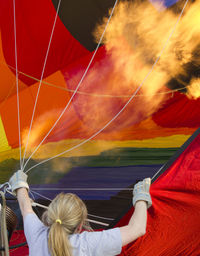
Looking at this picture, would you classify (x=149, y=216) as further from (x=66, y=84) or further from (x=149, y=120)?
(x=66, y=84)

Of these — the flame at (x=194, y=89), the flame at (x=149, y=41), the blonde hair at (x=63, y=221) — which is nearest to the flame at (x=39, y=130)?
the flame at (x=149, y=41)

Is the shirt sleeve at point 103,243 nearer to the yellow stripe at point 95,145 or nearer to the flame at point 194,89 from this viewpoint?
the yellow stripe at point 95,145

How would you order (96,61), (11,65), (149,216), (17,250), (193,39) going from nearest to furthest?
1. (149,216)
2. (17,250)
3. (193,39)
4. (96,61)
5. (11,65)

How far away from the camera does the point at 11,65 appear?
2871 millimetres

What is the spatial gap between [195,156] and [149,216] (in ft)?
1.09

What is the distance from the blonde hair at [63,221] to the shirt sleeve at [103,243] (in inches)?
2.2

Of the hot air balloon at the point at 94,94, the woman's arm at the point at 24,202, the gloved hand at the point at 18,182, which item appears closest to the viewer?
the woman's arm at the point at 24,202

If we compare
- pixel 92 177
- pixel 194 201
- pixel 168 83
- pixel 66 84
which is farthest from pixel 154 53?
pixel 194 201

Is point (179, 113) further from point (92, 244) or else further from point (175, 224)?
point (92, 244)

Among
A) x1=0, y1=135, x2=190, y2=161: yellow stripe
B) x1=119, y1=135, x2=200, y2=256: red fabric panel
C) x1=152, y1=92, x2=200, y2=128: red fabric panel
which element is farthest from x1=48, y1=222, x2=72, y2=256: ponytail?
x1=152, y1=92, x2=200, y2=128: red fabric panel

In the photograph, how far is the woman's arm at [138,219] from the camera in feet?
3.77

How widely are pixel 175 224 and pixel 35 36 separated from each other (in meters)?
1.82

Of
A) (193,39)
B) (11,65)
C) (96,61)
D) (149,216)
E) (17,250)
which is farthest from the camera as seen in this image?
(11,65)

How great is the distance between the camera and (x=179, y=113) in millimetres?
2609
